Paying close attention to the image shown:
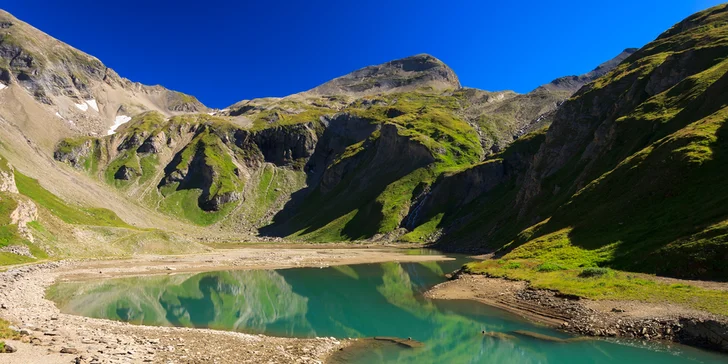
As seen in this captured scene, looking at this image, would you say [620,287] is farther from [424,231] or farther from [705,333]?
[424,231]

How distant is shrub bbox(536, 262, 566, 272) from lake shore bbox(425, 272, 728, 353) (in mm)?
5743

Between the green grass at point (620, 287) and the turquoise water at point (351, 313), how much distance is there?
591cm

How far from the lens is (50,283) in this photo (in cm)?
5397

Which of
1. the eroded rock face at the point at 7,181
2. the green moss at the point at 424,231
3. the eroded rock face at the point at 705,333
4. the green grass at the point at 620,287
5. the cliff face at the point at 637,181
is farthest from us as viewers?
the green moss at the point at 424,231

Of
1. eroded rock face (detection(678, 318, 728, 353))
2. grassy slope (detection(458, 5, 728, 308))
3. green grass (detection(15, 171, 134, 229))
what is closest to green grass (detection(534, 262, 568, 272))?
grassy slope (detection(458, 5, 728, 308))

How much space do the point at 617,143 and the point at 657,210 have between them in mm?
38239

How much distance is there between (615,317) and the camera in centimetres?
3178

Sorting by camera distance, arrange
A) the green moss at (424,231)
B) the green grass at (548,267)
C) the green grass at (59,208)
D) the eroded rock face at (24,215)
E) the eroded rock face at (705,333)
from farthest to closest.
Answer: the green moss at (424,231) < the green grass at (59,208) < the eroded rock face at (24,215) < the green grass at (548,267) < the eroded rock face at (705,333)

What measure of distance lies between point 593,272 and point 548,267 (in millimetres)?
7674

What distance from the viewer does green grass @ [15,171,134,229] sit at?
108688mm

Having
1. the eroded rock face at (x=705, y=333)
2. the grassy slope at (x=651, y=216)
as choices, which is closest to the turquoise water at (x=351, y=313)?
the eroded rock face at (x=705, y=333)

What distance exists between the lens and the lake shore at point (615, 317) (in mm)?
26531

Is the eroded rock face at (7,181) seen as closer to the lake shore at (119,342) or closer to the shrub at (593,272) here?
the lake shore at (119,342)

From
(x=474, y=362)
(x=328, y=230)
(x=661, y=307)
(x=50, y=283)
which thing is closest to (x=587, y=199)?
(x=661, y=307)
